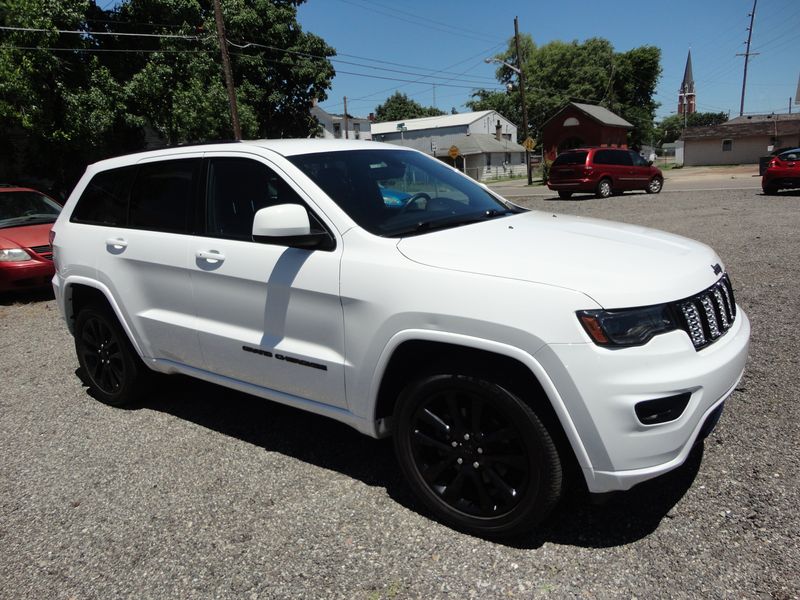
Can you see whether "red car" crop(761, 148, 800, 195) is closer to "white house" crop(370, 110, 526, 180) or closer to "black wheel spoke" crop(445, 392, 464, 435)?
"black wheel spoke" crop(445, 392, 464, 435)

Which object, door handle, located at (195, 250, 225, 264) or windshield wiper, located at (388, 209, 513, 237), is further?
door handle, located at (195, 250, 225, 264)

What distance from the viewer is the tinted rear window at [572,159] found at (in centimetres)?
2083

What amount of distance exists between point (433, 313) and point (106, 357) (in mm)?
2960

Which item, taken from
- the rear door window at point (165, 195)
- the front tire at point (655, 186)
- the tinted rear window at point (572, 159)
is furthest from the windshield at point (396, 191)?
the front tire at point (655, 186)

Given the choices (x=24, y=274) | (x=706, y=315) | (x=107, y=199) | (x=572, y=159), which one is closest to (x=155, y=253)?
(x=107, y=199)

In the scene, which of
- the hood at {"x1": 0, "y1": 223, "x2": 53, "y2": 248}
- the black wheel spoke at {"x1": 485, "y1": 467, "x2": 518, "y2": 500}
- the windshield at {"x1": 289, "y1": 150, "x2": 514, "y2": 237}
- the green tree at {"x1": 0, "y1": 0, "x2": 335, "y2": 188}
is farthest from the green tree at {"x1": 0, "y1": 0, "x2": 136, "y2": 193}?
the black wheel spoke at {"x1": 485, "y1": 467, "x2": 518, "y2": 500}

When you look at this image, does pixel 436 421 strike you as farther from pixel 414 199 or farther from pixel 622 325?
pixel 414 199

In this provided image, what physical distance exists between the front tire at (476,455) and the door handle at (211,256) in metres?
1.36

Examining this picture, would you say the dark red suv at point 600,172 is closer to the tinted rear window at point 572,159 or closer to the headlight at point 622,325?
the tinted rear window at point 572,159

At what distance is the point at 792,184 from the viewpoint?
1723 cm

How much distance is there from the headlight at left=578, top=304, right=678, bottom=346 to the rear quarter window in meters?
3.20

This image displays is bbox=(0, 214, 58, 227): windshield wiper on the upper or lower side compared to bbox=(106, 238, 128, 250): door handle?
lower

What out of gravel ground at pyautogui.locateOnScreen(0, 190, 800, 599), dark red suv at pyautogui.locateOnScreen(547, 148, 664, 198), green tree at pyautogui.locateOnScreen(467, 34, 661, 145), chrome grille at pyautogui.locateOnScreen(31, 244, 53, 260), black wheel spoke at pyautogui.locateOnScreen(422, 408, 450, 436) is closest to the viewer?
gravel ground at pyautogui.locateOnScreen(0, 190, 800, 599)

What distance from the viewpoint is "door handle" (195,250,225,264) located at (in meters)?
3.32
